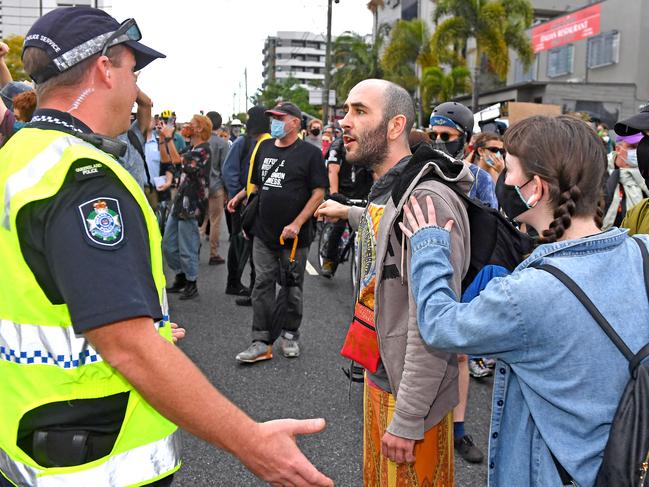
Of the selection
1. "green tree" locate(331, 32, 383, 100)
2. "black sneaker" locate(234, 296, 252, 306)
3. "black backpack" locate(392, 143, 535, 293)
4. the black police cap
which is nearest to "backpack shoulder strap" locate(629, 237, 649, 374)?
"black backpack" locate(392, 143, 535, 293)

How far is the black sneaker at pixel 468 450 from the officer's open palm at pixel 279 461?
2.46 metres

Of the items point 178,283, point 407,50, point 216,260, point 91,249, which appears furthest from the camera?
point 407,50

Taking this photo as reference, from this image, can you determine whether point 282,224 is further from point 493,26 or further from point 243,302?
point 493,26

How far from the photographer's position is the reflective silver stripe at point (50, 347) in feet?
4.53

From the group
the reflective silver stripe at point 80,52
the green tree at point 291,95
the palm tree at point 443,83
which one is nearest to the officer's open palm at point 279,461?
the reflective silver stripe at point 80,52

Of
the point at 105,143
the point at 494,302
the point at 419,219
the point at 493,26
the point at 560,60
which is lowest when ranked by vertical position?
the point at 494,302

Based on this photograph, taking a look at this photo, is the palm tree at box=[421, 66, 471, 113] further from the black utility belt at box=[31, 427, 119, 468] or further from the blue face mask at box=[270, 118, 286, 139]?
the black utility belt at box=[31, 427, 119, 468]

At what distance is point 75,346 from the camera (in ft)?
4.56

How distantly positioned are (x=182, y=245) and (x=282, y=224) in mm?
2275

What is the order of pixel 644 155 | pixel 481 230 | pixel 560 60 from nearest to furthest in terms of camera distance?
pixel 481 230 → pixel 644 155 → pixel 560 60

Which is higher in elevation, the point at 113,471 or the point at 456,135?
the point at 456,135

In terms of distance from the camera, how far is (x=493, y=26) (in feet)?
89.7

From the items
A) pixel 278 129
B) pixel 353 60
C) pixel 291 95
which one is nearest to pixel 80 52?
pixel 278 129

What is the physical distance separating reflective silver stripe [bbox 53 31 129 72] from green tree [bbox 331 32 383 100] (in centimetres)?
4157
